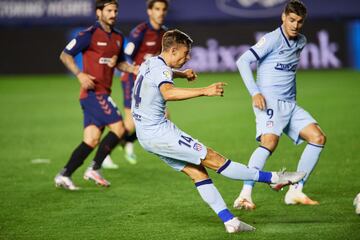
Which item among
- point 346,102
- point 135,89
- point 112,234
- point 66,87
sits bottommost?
point 66,87

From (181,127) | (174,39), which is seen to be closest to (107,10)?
(174,39)

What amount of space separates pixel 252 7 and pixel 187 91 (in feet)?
64.2

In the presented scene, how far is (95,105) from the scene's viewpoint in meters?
9.69

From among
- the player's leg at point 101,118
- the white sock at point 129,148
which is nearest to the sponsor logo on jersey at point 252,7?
the white sock at point 129,148

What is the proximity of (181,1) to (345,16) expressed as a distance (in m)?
5.35

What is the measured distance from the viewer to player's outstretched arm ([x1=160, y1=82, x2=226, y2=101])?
6508mm

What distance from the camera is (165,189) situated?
938cm

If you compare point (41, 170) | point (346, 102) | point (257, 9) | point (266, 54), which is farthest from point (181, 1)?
point (266, 54)

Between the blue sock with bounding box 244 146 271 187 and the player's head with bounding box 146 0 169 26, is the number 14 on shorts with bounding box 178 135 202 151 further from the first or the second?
the player's head with bounding box 146 0 169 26

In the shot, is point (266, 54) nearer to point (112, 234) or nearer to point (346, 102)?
point (112, 234)

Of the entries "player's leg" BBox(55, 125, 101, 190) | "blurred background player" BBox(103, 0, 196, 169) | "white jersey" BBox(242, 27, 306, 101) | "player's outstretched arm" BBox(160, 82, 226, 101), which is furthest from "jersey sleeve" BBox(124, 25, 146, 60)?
"player's outstretched arm" BBox(160, 82, 226, 101)

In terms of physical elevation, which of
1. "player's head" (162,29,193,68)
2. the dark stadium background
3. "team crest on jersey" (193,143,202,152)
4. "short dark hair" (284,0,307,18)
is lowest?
the dark stadium background

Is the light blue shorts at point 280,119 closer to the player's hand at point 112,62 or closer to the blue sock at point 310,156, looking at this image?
the blue sock at point 310,156

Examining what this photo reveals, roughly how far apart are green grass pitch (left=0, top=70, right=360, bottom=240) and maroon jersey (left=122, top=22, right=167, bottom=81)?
5.05ft
